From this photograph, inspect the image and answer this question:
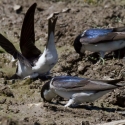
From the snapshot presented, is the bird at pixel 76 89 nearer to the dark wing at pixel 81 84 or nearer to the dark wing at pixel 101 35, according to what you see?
the dark wing at pixel 81 84

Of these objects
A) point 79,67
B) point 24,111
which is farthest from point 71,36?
point 24,111

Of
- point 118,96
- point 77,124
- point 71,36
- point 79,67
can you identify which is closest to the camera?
point 77,124

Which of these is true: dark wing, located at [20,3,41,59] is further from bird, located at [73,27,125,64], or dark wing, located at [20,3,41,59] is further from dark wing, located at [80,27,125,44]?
dark wing, located at [80,27,125,44]

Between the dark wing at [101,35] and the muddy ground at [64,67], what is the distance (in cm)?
26

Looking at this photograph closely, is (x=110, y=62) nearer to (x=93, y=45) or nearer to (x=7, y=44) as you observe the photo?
(x=93, y=45)

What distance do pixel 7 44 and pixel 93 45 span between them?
1.94 m

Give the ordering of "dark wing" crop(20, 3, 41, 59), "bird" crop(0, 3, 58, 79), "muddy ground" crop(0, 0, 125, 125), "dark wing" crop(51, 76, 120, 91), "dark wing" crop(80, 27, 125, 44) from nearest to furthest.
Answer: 1. "muddy ground" crop(0, 0, 125, 125)
2. "dark wing" crop(51, 76, 120, 91)
3. "bird" crop(0, 3, 58, 79)
4. "dark wing" crop(20, 3, 41, 59)
5. "dark wing" crop(80, 27, 125, 44)

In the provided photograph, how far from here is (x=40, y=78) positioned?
8.73m

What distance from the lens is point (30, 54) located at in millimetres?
8883

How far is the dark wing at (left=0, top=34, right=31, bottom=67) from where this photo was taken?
8334 millimetres

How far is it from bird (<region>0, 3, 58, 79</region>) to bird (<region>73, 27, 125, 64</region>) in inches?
43.8

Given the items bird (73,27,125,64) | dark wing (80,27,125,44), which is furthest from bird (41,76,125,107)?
dark wing (80,27,125,44)

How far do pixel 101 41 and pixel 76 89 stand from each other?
2507mm

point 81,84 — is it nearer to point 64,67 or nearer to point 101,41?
point 64,67
